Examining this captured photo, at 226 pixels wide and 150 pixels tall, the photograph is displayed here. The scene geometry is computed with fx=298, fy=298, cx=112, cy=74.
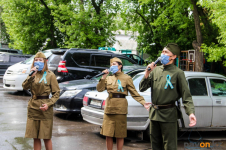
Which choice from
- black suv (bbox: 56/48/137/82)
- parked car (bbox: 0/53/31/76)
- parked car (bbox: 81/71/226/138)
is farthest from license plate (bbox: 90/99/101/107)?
parked car (bbox: 0/53/31/76)

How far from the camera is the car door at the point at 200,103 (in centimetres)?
624

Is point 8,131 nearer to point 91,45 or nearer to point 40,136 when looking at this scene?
point 40,136

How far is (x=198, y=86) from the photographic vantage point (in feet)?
21.4

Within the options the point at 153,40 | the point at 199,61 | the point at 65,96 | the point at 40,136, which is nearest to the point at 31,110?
the point at 40,136

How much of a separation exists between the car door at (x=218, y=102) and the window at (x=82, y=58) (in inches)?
215

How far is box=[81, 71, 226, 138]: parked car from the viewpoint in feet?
19.7

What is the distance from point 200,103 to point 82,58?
574 cm

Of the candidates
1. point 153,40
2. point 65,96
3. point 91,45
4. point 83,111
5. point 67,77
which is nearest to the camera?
point 83,111

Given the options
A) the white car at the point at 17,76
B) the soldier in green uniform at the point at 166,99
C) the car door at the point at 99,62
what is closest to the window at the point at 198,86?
the soldier in green uniform at the point at 166,99

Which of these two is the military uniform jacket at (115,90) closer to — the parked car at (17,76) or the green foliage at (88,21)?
the parked car at (17,76)

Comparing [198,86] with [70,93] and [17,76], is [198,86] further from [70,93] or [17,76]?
[17,76]

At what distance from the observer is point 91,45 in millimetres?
20250

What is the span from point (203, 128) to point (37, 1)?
63.4ft

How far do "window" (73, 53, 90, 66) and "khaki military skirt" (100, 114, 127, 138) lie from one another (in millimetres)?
6230
